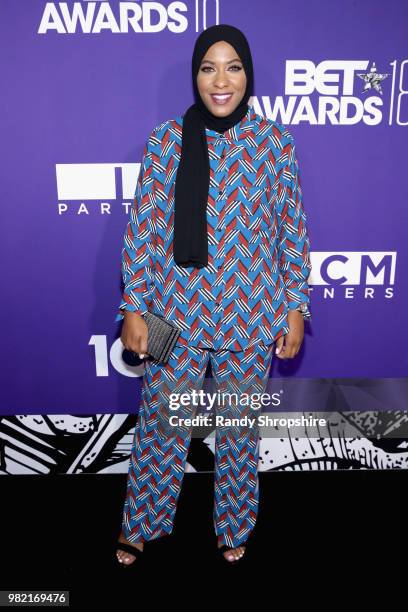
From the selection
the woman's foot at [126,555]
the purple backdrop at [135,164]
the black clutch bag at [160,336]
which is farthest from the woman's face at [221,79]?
the woman's foot at [126,555]

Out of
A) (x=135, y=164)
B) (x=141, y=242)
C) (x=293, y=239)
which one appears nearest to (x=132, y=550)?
(x=141, y=242)

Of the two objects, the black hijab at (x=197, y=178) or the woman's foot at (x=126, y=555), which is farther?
the woman's foot at (x=126, y=555)

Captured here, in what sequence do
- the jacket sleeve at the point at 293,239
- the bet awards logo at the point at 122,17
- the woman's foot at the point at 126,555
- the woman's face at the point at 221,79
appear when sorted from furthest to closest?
the woman's foot at the point at 126,555
the bet awards logo at the point at 122,17
the jacket sleeve at the point at 293,239
the woman's face at the point at 221,79

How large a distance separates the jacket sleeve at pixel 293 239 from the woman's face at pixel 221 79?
8.4 inches

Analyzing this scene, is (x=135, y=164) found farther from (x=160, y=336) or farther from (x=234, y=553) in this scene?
(x=234, y=553)

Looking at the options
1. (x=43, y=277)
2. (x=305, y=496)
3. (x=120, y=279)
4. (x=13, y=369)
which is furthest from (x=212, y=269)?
(x=305, y=496)

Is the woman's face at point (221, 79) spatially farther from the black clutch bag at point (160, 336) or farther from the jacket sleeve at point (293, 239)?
the black clutch bag at point (160, 336)

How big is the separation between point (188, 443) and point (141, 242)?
64 centimetres

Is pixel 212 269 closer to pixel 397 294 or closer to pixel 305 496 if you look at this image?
pixel 397 294

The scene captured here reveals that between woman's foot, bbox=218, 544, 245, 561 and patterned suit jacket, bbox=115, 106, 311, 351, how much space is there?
2.36 feet

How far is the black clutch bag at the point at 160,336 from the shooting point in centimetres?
158

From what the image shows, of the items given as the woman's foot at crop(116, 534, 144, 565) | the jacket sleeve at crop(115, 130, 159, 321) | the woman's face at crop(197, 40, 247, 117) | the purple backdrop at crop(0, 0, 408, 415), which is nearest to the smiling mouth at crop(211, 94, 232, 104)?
the woman's face at crop(197, 40, 247, 117)

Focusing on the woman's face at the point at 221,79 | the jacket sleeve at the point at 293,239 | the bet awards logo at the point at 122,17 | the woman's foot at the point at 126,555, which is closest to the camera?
the woman's face at the point at 221,79

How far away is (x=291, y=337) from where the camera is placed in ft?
5.52
